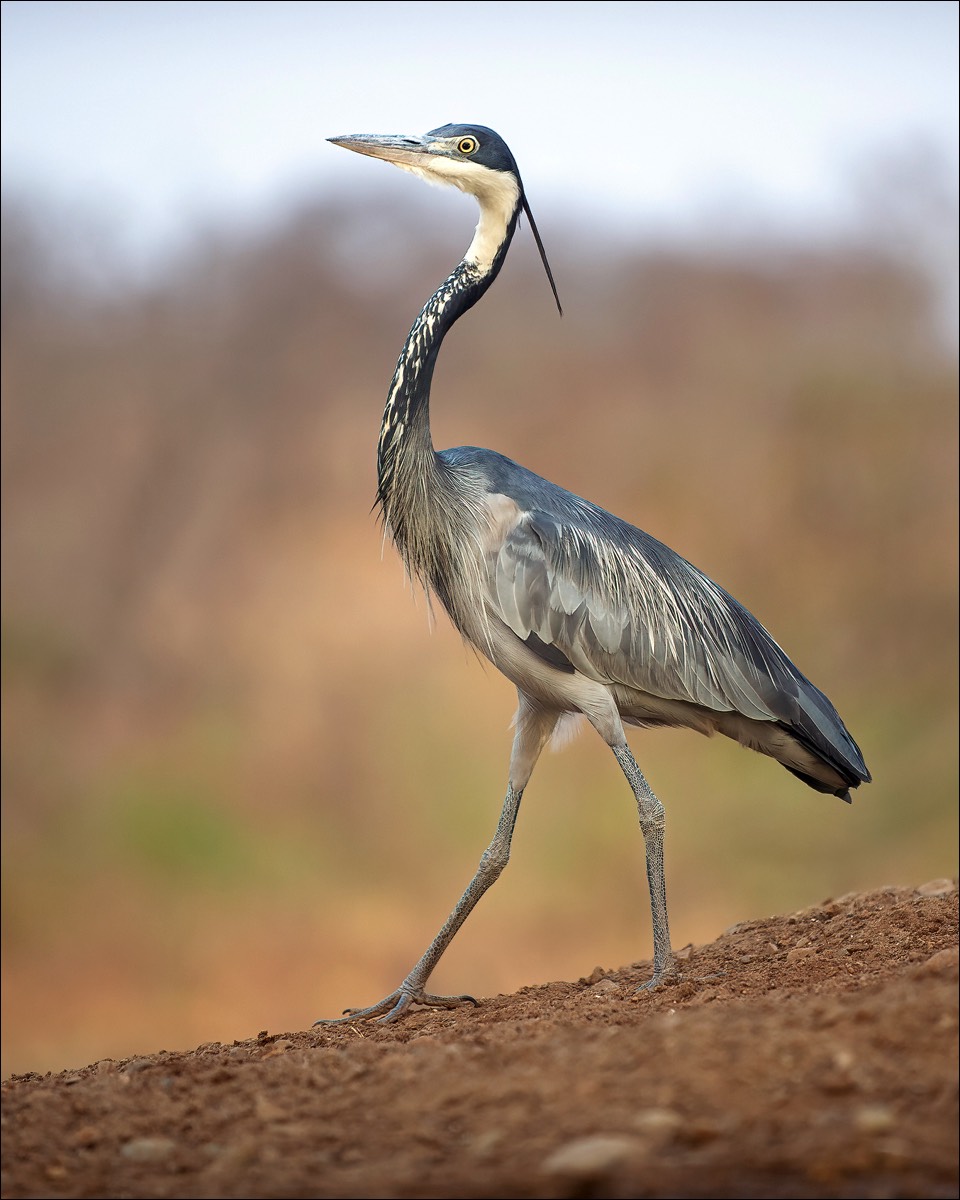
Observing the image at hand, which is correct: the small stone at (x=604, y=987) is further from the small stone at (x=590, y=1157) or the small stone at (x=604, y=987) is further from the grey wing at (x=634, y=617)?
the small stone at (x=590, y=1157)

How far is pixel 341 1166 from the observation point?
2.78 m

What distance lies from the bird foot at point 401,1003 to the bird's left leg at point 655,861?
3.09 feet

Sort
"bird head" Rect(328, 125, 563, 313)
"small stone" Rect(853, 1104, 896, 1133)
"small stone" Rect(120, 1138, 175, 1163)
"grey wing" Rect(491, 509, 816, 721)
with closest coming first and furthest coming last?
"small stone" Rect(853, 1104, 896, 1133) → "small stone" Rect(120, 1138, 175, 1163) → "grey wing" Rect(491, 509, 816, 721) → "bird head" Rect(328, 125, 563, 313)

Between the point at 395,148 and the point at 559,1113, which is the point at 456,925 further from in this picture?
the point at 395,148

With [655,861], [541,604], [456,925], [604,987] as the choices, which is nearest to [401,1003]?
[456,925]

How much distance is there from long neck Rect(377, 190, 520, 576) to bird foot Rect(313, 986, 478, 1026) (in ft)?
6.47

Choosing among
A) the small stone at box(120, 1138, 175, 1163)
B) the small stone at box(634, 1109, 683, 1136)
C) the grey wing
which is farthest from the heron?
the small stone at box(634, 1109, 683, 1136)

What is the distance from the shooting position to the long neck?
5652 millimetres

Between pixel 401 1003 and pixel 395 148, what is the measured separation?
4106 mm

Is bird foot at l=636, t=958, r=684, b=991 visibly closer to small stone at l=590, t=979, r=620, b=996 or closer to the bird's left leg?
the bird's left leg

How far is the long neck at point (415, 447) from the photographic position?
565 centimetres

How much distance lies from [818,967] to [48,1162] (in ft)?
11.4

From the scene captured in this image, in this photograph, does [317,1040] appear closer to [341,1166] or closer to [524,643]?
[524,643]

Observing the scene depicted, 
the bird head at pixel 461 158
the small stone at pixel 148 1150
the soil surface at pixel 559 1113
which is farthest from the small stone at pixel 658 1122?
the bird head at pixel 461 158
